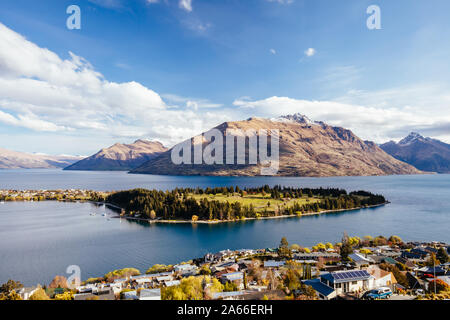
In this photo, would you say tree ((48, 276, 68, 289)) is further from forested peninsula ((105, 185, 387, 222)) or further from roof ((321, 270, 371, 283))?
forested peninsula ((105, 185, 387, 222))

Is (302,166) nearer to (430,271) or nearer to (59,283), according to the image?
(430,271)

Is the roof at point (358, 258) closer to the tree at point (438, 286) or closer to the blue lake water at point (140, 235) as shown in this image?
the tree at point (438, 286)

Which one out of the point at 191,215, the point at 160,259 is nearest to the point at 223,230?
the point at 191,215

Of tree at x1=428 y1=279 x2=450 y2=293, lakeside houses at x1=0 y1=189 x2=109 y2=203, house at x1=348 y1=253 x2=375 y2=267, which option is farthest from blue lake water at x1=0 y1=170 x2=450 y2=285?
tree at x1=428 y1=279 x2=450 y2=293

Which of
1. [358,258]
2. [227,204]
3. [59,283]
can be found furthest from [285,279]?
[227,204]

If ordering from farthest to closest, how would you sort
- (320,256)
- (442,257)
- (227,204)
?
(227,204) → (320,256) → (442,257)

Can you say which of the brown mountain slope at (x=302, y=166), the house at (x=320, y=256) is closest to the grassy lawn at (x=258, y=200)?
the house at (x=320, y=256)

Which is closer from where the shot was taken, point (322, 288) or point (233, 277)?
point (322, 288)
